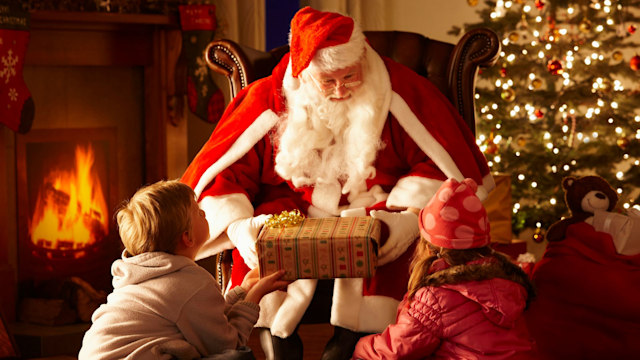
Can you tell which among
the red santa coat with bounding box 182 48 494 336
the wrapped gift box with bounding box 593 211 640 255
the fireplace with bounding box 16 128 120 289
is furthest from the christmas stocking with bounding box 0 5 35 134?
the wrapped gift box with bounding box 593 211 640 255

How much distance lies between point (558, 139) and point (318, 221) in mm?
3232

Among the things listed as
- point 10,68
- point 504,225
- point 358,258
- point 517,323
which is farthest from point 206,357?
point 504,225

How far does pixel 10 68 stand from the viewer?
4039 millimetres

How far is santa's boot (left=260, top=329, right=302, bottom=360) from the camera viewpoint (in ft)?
9.24

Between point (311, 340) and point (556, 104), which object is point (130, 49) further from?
point (556, 104)

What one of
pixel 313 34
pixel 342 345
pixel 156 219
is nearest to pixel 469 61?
pixel 313 34

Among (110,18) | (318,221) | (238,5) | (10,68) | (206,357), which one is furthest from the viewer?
(238,5)

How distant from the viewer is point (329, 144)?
→ 321 cm

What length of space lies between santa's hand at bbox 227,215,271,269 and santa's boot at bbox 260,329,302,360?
244 millimetres

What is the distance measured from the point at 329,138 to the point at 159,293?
1.25 meters

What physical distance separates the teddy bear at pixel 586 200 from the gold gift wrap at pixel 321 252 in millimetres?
880

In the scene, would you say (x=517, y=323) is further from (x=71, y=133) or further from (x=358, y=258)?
(x=71, y=133)

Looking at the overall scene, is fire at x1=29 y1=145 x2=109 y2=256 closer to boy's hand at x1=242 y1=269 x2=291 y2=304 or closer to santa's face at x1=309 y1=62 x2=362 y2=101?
santa's face at x1=309 y1=62 x2=362 y2=101

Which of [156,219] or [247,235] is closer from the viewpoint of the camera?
[156,219]
